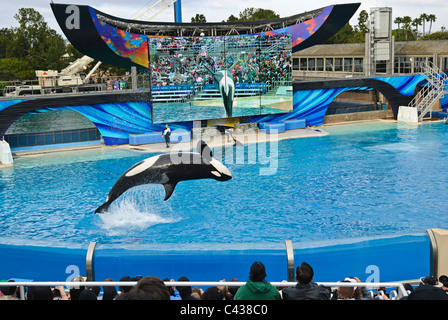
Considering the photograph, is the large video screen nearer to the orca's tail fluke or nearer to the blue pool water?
the blue pool water

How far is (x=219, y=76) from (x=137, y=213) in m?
13.1

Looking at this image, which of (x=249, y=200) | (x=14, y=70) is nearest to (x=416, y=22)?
(x=14, y=70)

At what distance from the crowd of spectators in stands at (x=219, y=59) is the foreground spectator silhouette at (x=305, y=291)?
830 inches

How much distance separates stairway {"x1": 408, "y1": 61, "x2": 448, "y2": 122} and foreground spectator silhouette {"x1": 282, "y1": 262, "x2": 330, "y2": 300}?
2720cm

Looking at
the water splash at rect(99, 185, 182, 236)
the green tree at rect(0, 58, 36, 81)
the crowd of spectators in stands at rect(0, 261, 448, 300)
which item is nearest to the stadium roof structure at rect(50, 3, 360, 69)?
the water splash at rect(99, 185, 182, 236)

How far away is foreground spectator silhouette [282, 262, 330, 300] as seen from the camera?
189 inches

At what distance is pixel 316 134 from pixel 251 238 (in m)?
15.4

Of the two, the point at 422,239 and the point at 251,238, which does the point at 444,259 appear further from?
the point at 251,238

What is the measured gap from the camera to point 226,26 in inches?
1113

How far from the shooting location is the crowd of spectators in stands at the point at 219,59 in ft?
82.2

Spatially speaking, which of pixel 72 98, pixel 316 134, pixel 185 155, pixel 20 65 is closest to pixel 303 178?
pixel 185 155

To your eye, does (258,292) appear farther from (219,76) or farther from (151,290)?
(219,76)

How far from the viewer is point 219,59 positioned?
26.1m

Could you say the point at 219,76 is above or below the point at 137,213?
above
